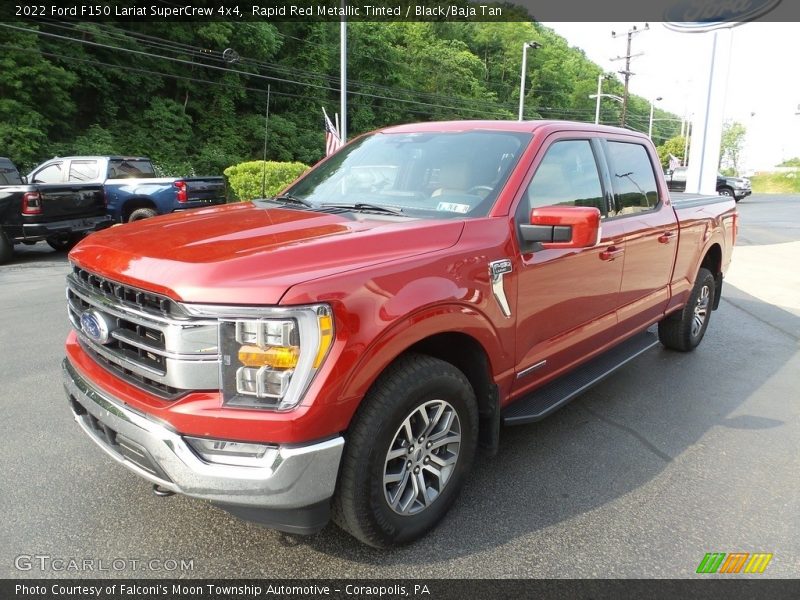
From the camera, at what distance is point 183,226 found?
2807mm

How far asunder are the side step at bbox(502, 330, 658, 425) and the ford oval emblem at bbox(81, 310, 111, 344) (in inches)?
76.2

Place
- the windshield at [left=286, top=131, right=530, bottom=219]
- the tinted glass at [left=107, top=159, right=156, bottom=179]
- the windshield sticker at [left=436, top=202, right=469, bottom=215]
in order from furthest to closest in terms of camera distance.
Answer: the tinted glass at [left=107, top=159, right=156, bottom=179], the windshield at [left=286, top=131, right=530, bottom=219], the windshield sticker at [left=436, top=202, right=469, bottom=215]

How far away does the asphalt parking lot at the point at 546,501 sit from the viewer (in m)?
2.54

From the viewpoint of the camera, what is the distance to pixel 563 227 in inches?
110

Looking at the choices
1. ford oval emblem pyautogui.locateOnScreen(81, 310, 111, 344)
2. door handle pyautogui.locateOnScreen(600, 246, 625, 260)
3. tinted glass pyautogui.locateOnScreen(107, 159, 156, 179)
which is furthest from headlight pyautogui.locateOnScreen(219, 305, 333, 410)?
tinted glass pyautogui.locateOnScreen(107, 159, 156, 179)

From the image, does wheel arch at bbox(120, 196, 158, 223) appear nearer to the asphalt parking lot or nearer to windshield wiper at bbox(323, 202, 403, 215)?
the asphalt parking lot

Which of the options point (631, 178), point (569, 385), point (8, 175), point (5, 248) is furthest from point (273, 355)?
point (8, 175)

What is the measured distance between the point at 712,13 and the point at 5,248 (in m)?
14.4

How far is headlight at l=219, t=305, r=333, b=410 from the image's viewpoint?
2.05m

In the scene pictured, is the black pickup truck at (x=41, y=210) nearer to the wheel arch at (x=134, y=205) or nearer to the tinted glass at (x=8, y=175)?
the tinted glass at (x=8, y=175)

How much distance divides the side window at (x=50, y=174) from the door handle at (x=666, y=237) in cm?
1258

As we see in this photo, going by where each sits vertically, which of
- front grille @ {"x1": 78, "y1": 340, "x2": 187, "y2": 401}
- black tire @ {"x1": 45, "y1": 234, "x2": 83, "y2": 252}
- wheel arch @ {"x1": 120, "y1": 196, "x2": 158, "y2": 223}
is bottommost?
black tire @ {"x1": 45, "y1": 234, "x2": 83, "y2": 252}

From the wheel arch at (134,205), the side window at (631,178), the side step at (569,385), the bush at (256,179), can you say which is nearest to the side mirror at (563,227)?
the side step at (569,385)

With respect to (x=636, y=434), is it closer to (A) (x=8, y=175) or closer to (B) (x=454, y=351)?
(B) (x=454, y=351)
